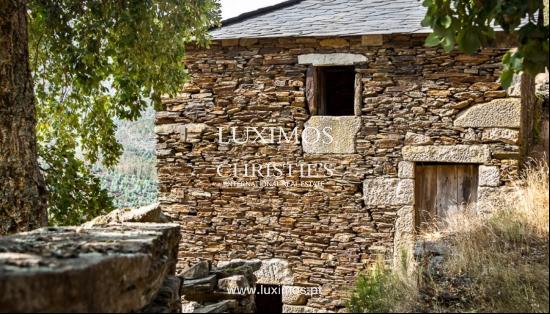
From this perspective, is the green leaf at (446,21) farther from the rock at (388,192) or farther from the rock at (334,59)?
the rock at (388,192)

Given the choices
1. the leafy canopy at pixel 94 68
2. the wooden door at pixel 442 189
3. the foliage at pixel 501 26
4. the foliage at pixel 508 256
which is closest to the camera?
the foliage at pixel 508 256

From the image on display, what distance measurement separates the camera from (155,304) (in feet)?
12.5

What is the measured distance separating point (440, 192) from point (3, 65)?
17.7 ft

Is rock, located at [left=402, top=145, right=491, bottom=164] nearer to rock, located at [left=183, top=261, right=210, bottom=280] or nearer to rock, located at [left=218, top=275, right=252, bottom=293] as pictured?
rock, located at [left=183, top=261, right=210, bottom=280]

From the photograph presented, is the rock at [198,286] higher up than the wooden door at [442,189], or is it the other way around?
the wooden door at [442,189]

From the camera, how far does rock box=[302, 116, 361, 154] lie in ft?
27.7

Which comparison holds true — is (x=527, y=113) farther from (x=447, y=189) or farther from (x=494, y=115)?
(x=447, y=189)

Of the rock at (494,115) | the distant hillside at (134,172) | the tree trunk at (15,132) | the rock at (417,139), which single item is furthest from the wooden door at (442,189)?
the distant hillside at (134,172)

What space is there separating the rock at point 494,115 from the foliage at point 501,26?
272 centimetres

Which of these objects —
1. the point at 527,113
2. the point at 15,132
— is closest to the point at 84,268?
the point at 15,132

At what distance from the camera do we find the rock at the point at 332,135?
8.45m

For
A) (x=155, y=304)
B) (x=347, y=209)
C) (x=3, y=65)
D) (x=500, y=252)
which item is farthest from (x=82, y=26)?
(x=500, y=252)

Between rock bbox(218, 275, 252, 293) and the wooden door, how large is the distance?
3.28 metres

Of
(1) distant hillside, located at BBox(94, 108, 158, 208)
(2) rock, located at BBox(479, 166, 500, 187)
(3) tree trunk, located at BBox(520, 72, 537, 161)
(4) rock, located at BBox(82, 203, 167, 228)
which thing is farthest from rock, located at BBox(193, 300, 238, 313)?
(1) distant hillside, located at BBox(94, 108, 158, 208)
